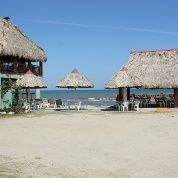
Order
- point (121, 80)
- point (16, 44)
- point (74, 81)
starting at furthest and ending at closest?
point (16, 44)
point (74, 81)
point (121, 80)

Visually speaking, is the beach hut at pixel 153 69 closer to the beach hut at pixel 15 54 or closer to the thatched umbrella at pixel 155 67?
the thatched umbrella at pixel 155 67

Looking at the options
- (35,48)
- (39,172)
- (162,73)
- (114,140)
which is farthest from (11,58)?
(39,172)

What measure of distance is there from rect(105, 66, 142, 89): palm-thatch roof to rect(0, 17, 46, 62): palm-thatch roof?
6.14m

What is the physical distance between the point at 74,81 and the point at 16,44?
4828 mm

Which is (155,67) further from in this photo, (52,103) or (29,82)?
(29,82)

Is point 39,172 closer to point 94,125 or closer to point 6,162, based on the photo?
point 6,162

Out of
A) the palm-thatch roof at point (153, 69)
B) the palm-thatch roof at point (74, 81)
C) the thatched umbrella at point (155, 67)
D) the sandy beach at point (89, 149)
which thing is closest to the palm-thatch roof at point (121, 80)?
the palm-thatch roof at point (153, 69)

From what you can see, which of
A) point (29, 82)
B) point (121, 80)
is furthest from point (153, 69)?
point (29, 82)

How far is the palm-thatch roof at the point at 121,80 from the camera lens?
2877 cm

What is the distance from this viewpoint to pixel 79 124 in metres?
20.3

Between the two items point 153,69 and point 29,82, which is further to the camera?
point 153,69

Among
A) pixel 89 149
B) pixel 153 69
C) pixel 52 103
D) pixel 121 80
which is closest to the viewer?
pixel 89 149

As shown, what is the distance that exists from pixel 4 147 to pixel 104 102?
1112 inches

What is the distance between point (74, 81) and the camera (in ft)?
96.0
